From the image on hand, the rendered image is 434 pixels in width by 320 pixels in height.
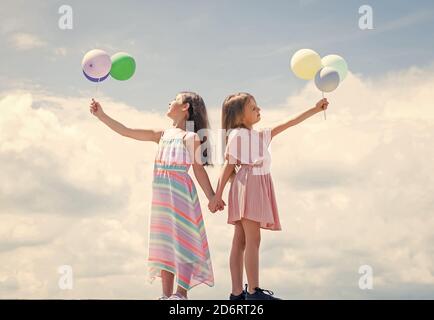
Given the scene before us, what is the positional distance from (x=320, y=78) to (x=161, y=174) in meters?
1.88

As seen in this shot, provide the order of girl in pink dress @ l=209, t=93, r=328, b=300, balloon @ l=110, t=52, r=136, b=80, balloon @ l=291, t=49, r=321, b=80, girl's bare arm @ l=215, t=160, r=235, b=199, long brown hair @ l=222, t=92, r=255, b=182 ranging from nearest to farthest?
girl in pink dress @ l=209, t=93, r=328, b=300, girl's bare arm @ l=215, t=160, r=235, b=199, long brown hair @ l=222, t=92, r=255, b=182, balloon @ l=291, t=49, r=321, b=80, balloon @ l=110, t=52, r=136, b=80

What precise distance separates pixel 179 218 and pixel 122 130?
3.81 feet

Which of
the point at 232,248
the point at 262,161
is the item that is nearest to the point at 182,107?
the point at 262,161

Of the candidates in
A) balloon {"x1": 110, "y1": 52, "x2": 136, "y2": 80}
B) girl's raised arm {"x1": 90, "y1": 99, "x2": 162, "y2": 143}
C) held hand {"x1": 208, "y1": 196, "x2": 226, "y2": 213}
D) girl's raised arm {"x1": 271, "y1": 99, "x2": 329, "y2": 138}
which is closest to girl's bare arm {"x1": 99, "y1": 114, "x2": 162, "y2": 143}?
girl's raised arm {"x1": 90, "y1": 99, "x2": 162, "y2": 143}

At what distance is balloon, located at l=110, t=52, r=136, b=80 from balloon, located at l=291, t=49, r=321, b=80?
1675 mm

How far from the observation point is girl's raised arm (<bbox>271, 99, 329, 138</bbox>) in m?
7.41

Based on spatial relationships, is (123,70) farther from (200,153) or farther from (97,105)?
(200,153)

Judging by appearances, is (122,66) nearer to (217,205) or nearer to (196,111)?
(196,111)

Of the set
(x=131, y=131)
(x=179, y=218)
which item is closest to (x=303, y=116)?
(x=179, y=218)

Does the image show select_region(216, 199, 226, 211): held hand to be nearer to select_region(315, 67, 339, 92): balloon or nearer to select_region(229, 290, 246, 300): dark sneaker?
select_region(229, 290, 246, 300): dark sneaker

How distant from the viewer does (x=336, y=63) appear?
24.5 feet

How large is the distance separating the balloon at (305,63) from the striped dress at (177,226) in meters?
1.40
